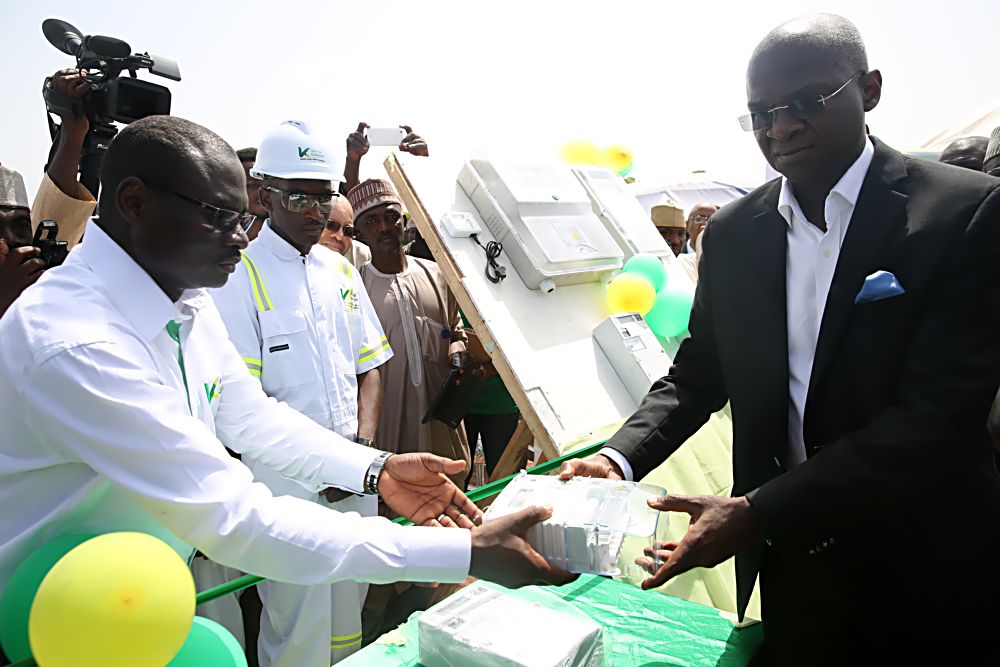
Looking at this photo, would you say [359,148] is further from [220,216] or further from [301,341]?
[220,216]

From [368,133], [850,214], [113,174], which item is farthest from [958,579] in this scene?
[368,133]

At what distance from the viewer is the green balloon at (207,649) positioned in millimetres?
1250

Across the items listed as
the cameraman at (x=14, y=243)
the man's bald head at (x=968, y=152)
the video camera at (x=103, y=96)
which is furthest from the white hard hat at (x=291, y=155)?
the man's bald head at (x=968, y=152)

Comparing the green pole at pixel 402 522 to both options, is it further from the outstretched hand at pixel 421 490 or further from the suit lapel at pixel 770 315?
the suit lapel at pixel 770 315

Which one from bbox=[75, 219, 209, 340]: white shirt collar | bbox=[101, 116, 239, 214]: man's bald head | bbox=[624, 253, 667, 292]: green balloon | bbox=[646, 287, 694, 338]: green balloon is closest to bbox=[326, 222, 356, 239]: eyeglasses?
bbox=[624, 253, 667, 292]: green balloon

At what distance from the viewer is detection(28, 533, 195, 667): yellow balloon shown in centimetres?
103

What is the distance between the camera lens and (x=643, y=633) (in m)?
1.72

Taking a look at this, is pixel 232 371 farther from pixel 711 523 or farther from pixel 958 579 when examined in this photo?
pixel 958 579

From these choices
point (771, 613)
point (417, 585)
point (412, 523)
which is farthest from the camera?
point (417, 585)

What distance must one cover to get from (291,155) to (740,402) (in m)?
2.15

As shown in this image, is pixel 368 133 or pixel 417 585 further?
pixel 368 133

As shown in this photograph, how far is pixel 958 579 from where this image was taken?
148cm

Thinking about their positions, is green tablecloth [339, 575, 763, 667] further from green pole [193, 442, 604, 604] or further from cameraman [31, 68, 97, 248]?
cameraman [31, 68, 97, 248]

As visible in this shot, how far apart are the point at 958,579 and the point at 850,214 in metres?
0.87
